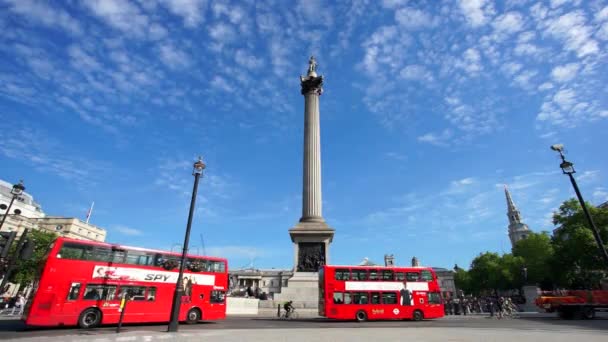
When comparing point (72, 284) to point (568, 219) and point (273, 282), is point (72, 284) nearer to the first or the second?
point (568, 219)

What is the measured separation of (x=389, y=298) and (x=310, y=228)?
860 centimetres

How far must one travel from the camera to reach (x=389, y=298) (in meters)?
19.5

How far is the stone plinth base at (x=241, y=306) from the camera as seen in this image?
25359 mm

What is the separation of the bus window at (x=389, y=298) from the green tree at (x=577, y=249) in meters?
26.5

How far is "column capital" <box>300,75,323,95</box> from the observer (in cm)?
3331

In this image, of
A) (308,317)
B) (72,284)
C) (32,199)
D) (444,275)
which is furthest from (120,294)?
(444,275)

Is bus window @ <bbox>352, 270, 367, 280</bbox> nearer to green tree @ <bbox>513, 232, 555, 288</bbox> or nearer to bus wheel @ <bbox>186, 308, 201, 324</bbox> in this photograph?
bus wheel @ <bbox>186, 308, 201, 324</bbox>

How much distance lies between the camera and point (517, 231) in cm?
11381

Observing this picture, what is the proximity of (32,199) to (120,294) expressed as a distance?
288ft

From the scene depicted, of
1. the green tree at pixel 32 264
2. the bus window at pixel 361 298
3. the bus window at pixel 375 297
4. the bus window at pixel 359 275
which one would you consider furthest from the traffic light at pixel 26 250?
the green tree at pixel 32 264

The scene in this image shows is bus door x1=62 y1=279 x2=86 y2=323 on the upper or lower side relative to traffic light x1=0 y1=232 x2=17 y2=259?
lower

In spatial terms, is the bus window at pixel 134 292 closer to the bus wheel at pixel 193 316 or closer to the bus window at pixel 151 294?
the bus window at pixel 151 294

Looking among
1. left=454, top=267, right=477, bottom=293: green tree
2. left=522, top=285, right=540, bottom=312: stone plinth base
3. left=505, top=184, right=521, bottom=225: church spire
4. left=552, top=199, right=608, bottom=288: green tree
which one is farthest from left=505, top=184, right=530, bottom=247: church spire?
left=522, top=285, right=540, bottom=312: stone plinth base

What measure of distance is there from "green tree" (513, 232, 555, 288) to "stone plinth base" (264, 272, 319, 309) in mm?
43685
